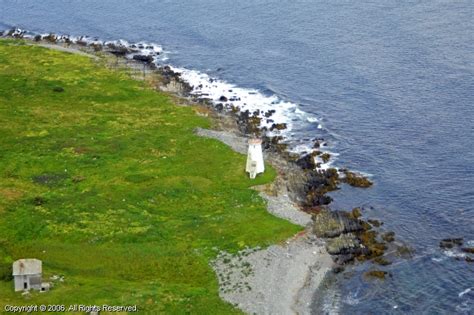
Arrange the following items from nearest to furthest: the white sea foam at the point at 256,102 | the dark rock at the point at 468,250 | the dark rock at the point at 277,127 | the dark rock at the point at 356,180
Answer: the dark rock at the point at 468,250 → the dark rock at the point at 356,180 → the white sea foam at the point at 256,102 → the dark rock at the point at 277,127

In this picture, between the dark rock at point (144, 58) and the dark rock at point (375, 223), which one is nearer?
the dark rock at point (375, 223)

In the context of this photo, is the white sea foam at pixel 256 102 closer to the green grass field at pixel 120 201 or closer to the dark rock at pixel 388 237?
the green grass field at pixel 120 201

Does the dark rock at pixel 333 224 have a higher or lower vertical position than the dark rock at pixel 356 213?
lower

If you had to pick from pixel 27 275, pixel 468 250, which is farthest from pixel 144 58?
pixel 27 275

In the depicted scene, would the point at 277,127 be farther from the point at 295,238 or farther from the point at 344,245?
the point at 344,245

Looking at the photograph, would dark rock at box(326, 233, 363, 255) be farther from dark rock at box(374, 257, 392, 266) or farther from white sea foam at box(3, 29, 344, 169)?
white sea foam at box(3, 29, 344, 169)

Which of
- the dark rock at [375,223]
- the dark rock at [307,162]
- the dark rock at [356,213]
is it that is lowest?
the dark rock at [375,223]

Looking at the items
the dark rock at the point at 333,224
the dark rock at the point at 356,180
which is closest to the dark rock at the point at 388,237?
the dark rock at the point at 333,224
